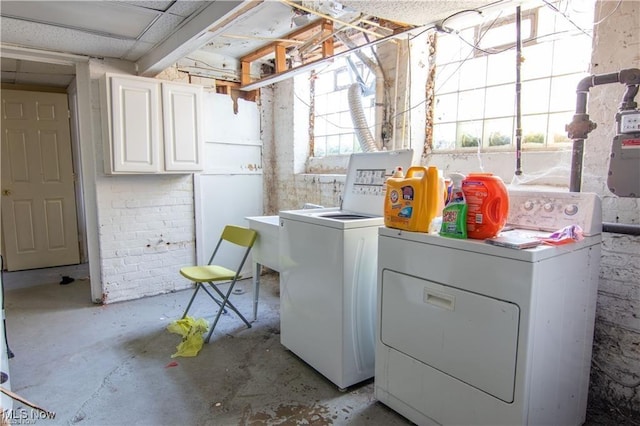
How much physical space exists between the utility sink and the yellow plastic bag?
0.64 metres

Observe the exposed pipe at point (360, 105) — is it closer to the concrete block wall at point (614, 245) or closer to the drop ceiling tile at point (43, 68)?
the concrete block wall at point (614, 245)

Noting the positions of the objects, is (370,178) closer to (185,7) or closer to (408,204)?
(408,204)

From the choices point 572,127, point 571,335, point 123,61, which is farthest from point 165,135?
point 571,335

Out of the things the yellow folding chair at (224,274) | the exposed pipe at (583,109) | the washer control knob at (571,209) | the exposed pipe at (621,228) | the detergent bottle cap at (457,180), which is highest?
the exposed pipe at (583,109)

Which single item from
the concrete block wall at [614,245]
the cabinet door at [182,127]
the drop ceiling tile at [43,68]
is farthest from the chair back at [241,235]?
the drop ceiling tile at [43,68]

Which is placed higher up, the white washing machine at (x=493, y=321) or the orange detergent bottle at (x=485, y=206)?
the orange detergent bottle at (x=485, y=206)

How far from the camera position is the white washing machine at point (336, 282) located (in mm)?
2049

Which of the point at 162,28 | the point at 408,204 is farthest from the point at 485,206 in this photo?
the point at 162,28

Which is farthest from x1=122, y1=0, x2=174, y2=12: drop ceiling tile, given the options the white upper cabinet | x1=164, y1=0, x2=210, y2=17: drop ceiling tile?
the white upper cabinet

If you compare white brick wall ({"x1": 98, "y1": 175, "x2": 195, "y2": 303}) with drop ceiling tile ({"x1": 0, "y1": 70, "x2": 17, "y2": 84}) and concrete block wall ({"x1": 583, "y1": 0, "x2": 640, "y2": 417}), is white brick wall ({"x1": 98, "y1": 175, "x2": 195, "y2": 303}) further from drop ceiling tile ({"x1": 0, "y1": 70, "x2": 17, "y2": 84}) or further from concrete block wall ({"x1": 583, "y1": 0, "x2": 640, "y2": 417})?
concrete block wall ({"x1": 583, "y1": 0, "x2": 640, "y2": 417})

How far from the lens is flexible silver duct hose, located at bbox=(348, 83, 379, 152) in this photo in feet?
9.81

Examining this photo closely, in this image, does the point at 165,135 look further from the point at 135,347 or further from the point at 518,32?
the point at 518,32

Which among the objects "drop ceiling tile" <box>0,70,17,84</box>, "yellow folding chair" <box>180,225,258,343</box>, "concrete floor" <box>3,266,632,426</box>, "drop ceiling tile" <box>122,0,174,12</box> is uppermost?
"drop ceiling tile" <box>0,70,17,84</box>

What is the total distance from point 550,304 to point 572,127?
2.94 ft
